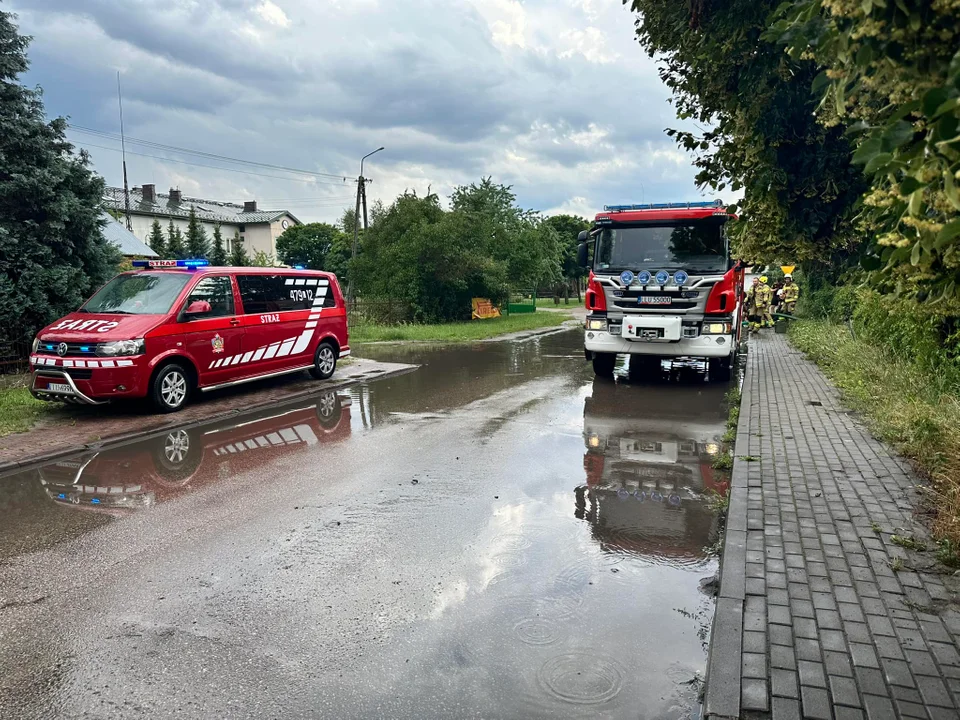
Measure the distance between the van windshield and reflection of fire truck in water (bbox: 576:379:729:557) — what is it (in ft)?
20.3

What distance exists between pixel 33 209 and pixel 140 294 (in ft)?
16.1

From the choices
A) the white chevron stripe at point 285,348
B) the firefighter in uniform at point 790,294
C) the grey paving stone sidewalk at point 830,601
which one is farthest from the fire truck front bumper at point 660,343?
the firefighter in uniform at point 790,294

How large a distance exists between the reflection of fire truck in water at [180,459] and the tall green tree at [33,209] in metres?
6.16

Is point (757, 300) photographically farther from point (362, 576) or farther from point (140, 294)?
point (362, 576)

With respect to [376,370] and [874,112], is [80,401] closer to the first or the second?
[376,370]

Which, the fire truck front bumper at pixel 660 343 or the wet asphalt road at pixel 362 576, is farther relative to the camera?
the fire truck front bumper at pixel 660 343

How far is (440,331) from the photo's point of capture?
77.9 ft

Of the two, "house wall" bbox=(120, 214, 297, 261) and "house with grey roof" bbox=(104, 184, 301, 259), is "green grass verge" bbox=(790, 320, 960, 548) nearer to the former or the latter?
"house with grey roof" bbox=(104, 184, 301, 259)

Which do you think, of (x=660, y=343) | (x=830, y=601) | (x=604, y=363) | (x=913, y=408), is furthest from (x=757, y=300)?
(x=830, y=601)

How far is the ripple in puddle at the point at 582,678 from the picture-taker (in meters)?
3.16

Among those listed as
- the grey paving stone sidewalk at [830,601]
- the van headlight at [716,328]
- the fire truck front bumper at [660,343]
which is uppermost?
the van headlight at [716,328]

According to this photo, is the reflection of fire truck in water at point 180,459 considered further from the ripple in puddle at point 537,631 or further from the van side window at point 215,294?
the ripple in puddle at point 537,631

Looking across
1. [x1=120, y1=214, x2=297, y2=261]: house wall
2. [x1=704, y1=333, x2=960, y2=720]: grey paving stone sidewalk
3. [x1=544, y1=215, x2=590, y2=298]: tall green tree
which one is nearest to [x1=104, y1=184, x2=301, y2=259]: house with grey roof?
[x1=120, y1=214, x2=297, y2=261]: house wall

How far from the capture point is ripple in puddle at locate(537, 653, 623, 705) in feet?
10.4
